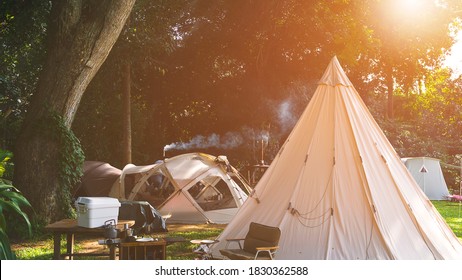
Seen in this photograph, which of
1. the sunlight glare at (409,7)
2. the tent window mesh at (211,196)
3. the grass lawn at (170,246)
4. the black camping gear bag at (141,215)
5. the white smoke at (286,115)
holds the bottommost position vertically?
the grass lawn at (170,246)

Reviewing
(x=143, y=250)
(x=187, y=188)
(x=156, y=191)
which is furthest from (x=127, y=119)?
(x=143, y=250)

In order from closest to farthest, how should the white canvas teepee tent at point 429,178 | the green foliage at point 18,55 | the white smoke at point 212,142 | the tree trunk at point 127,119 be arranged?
the green foliage at point 18,55, the tree trunk at point 127,119, the white canvas teepee tent at point 429,178, the white smoke at point 212,142

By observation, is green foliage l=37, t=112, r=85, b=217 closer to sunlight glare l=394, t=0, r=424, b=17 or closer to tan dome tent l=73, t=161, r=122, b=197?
tan dome tent l=73, t=161, r=122, b=197

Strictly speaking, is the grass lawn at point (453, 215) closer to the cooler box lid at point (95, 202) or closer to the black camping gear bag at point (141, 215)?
the black camping gear bag at point (141, 215)

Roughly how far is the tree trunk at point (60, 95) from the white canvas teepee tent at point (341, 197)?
432 centimetres

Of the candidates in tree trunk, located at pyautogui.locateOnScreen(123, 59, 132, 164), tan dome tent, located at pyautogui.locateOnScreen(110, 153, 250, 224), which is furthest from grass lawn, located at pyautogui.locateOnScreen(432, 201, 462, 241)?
tree trunk, located at pyautogui.locateOnScreen(123, 59, 132, 164)

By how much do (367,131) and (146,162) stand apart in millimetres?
14040

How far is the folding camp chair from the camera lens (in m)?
7.58

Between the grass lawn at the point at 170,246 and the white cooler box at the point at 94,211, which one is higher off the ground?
the white cooler box at the point at 94,211

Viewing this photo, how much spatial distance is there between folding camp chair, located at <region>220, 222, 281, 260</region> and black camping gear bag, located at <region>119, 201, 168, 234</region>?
4.39m

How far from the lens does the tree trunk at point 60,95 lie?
11336 mm

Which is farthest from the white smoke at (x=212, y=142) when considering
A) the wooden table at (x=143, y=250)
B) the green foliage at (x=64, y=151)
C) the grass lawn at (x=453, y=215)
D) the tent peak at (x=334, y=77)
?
the wooden table at (x=143, y=250)

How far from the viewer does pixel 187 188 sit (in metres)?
14.5
